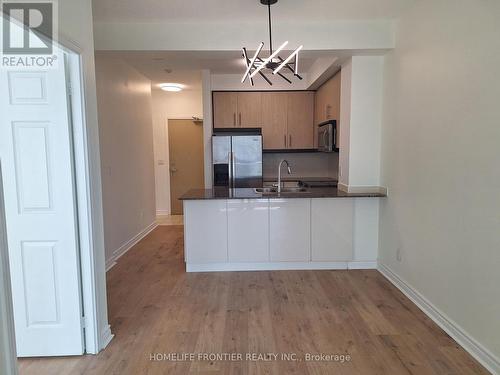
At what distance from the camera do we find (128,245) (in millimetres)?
4562

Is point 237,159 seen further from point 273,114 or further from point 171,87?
point 171,87

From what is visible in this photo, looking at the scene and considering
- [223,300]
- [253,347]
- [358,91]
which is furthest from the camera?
[358,91]

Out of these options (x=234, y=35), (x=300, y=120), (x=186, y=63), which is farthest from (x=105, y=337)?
(x=300, y=120)

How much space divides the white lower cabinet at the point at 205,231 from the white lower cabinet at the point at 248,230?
0.08 meters

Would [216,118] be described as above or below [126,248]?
above

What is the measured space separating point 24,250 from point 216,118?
3708 millimetres

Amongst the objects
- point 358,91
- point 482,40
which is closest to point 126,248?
point 358,91

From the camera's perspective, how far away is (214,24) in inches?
124

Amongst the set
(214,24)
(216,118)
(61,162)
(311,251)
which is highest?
(214,24)

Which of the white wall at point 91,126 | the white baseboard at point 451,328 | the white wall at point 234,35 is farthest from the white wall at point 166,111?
the white baseboard at point 451,328

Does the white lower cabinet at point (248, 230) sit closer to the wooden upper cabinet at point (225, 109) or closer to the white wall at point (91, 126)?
the white wall at point (91, 126)

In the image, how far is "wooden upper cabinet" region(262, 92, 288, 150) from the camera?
5324 millimetres

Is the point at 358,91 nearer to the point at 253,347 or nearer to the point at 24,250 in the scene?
the point at 253,347

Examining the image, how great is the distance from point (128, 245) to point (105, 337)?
2405mm
